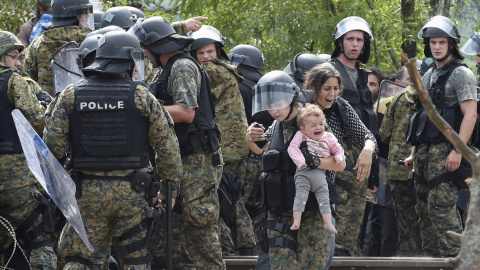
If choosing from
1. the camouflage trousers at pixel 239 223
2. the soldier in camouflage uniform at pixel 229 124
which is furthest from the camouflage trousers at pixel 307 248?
the camouflage trousers at pixel 239 223

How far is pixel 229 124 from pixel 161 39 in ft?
6.07

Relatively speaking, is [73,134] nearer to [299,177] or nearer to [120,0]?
[299,177]

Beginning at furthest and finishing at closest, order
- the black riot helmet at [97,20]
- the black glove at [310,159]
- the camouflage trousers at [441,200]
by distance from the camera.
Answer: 1. the black riot helmet at [97,20]
2. the camouflage trousers at [441,200]
3. the black glove at [310,159]

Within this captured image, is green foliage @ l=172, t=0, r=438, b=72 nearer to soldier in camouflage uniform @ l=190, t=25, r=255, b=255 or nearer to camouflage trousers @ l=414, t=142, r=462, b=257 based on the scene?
soldier in camouflage uniform @ l=190, t=25, r=255, b=255

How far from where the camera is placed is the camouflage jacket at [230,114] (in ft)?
25.6

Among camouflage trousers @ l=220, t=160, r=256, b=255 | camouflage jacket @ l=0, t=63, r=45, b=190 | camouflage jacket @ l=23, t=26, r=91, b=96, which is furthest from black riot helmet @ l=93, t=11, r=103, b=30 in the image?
camouflage jacket @ l=0, t=63, r=45, b=190

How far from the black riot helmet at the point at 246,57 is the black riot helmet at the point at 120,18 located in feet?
4.51

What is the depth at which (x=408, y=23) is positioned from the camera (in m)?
11.7

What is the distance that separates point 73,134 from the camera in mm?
5320

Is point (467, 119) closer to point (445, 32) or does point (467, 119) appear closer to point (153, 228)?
point (445, 32)

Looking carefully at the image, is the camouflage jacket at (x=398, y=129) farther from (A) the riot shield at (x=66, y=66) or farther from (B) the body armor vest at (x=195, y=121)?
(A) the riot shield at (x=66, y=66)

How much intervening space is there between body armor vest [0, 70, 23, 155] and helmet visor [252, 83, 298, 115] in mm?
1964

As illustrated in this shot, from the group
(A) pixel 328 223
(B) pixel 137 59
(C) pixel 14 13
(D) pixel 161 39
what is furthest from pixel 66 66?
(C) pixel 14 13

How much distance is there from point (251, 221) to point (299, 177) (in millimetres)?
2779
